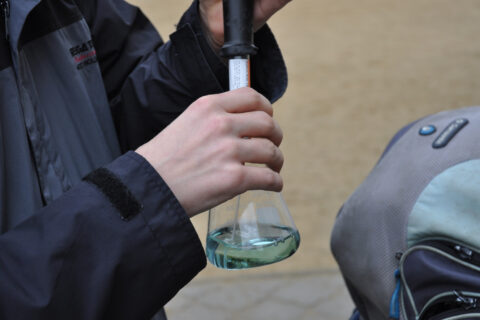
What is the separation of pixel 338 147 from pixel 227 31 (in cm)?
433

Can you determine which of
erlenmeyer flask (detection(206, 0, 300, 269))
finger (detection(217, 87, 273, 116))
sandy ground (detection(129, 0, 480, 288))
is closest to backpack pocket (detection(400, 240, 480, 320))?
erlenmeyer flask (detection(206, 0, 300, 269))

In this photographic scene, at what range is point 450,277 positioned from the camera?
1.06 m

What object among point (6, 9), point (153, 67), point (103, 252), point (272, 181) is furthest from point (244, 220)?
point (6, 9)

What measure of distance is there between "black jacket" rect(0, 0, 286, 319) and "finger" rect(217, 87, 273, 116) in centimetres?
13

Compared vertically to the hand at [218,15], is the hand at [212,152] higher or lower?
lower

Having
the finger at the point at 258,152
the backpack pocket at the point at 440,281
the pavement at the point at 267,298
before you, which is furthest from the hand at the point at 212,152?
the pavement at the point at 267,298

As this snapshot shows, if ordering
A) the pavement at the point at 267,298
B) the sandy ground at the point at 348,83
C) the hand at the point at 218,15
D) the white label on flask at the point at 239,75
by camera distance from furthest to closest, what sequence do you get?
1. the sandy ground at the point at 348,83
2. the pavement at the point at 267,298
3. the hand at the point at 218,15
4. the white label on flask at the point at 239,75

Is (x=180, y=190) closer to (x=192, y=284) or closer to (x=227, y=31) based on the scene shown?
(x=227, y=31)

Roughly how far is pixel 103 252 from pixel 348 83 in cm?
595

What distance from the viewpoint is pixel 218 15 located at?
1.05 meters

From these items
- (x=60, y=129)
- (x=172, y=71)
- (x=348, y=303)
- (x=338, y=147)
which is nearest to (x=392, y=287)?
(x=172, y=71)

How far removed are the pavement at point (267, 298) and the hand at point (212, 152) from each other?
244 cm

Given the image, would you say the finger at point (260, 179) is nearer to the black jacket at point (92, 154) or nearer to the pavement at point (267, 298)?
the black jacket at point (92, 154)

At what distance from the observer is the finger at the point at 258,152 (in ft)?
2.51
